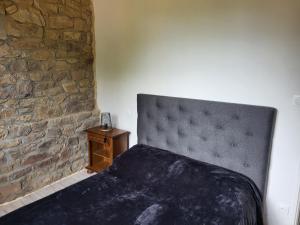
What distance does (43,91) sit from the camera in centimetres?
266

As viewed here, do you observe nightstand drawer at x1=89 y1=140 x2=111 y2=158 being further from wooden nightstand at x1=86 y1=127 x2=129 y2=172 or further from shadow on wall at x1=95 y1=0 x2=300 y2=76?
shadow on wall at x1=95 y1=0 x2=300 y2=76

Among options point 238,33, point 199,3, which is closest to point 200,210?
point 238,33

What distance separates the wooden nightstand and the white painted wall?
1.00 ft

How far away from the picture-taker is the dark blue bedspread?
1637 millimetres

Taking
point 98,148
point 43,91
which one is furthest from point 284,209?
point 43,91

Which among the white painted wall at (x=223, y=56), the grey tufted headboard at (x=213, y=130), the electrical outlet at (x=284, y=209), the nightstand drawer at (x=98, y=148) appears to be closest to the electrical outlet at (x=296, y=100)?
the white painted wall at (x=223, y=56)

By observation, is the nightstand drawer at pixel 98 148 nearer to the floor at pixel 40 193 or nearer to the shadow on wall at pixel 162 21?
the floor at pixel 40 193

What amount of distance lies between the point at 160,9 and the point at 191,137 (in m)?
1.33

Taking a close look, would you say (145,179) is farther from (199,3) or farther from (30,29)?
(30,29)

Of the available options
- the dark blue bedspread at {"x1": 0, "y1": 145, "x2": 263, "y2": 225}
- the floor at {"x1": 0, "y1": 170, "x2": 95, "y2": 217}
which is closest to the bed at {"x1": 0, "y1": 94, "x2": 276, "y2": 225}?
the dark blue bedspread at {"x1": 0, "y1": 145, "x2": 263, "y2": 225}

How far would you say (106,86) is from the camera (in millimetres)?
3146

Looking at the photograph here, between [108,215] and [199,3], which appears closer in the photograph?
[108,215]

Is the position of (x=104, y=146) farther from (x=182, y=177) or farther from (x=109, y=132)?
(x=182, y=177)

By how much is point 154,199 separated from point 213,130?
2.69 feet
